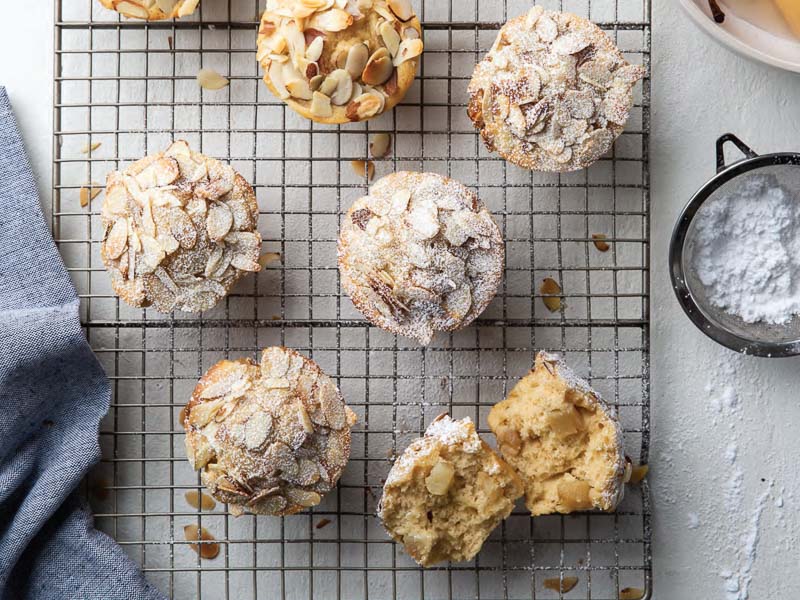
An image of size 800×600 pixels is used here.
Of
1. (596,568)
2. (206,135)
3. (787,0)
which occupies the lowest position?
(596,568)

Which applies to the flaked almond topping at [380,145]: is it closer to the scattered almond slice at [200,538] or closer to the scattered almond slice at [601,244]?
the scattered almond slice at [601,244]

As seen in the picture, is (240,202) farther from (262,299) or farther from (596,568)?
(596,568)

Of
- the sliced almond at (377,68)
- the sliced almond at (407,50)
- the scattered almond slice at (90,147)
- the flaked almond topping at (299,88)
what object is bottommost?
the scattered almond slice at (90,147)

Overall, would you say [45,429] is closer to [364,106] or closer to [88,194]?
[88,194]

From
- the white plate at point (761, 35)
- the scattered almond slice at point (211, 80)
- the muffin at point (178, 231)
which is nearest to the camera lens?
the muffin at point (178, 231)

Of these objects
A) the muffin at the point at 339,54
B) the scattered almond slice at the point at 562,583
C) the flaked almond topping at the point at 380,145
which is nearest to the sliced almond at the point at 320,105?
the muffin at the point at 339,54

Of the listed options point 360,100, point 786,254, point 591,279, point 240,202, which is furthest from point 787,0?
point 240,202
